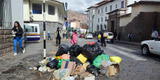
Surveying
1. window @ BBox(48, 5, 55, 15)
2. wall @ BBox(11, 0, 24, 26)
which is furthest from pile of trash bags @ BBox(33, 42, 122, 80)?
window @ BBox(48, 5, 55, 15)

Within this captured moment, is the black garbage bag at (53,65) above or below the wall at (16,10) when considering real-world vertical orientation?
below

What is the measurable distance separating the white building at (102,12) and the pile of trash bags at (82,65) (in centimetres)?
3446

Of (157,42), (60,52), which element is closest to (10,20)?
(60,52)

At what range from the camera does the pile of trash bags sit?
16.0 feet

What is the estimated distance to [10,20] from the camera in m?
9.20

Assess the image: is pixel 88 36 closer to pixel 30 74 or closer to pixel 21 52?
pixel 21 52

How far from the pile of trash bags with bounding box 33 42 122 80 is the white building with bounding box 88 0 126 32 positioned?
34.5 metres

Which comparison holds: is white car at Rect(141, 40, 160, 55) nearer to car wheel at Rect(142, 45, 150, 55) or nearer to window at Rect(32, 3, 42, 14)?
car wheel at Rect(142, 45, 150, 55)

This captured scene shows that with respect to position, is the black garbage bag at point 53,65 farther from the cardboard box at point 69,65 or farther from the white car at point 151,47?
the white car at point 151,47

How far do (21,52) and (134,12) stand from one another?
55.4ft

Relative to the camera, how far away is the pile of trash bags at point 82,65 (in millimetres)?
4891

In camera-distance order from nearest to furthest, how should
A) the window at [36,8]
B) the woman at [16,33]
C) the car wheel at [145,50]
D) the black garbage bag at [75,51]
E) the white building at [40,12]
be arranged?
the black garbage bag at [75,51], the woman at [16,33], the car wheel at [145,50], the white building at [40,12], the window at [36,8]

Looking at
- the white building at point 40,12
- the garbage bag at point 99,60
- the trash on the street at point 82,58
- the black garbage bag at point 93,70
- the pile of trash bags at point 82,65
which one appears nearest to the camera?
the pile of trash bags at point 82,65

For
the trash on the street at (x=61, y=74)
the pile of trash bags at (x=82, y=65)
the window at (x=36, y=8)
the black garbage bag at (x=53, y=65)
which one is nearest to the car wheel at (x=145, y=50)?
the pile of trash bags at (x=82, y=65)
